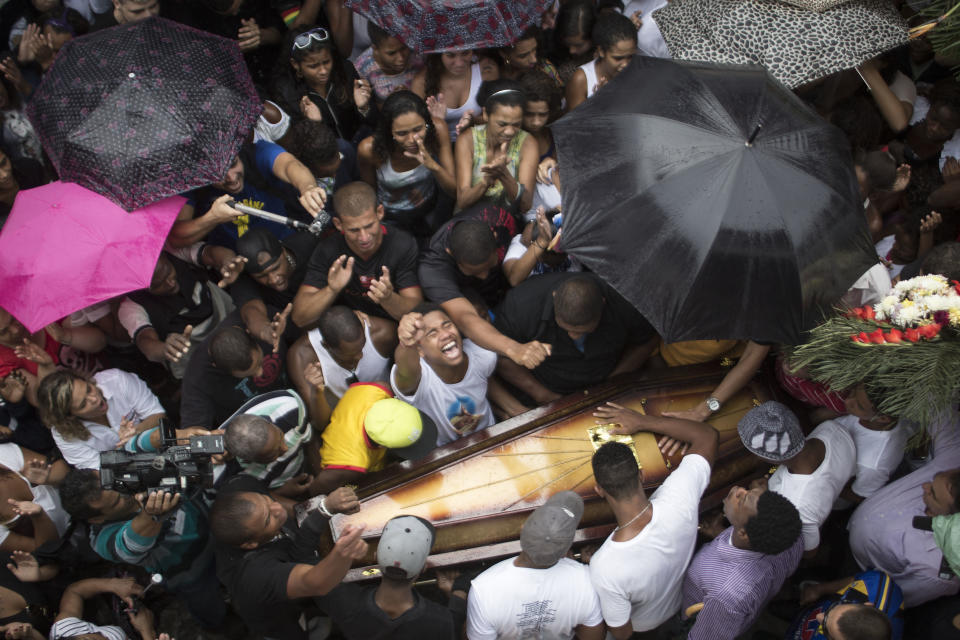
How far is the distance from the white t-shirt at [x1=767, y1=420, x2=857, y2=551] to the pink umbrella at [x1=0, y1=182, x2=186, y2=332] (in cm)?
332

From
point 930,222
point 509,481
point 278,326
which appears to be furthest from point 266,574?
point 930,222

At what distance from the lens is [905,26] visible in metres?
3.69

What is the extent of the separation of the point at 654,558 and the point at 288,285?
2549 millimetres

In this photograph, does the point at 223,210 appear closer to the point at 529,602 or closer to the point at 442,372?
the point at 442,372

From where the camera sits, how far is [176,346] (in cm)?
388

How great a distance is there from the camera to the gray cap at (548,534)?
2.81 m

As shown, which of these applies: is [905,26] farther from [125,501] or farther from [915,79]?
[125,501]

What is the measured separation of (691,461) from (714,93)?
1729 millimetres

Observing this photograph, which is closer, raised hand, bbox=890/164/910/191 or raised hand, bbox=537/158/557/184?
raised hand, bbox=890/164/910/191

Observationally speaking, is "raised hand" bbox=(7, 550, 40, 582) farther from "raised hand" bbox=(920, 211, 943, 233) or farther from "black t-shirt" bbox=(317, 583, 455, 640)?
"raised hand" bbox=(920, 211, 943, 233)

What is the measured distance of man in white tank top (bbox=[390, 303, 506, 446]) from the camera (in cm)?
338

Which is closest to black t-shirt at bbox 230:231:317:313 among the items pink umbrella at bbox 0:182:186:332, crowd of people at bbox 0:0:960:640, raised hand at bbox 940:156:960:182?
crowd of people at bbox 0:0:960:640

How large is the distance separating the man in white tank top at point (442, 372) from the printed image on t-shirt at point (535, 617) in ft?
3.44

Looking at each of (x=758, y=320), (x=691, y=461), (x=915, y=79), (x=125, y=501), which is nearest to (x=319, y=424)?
(x=125, y=501)
